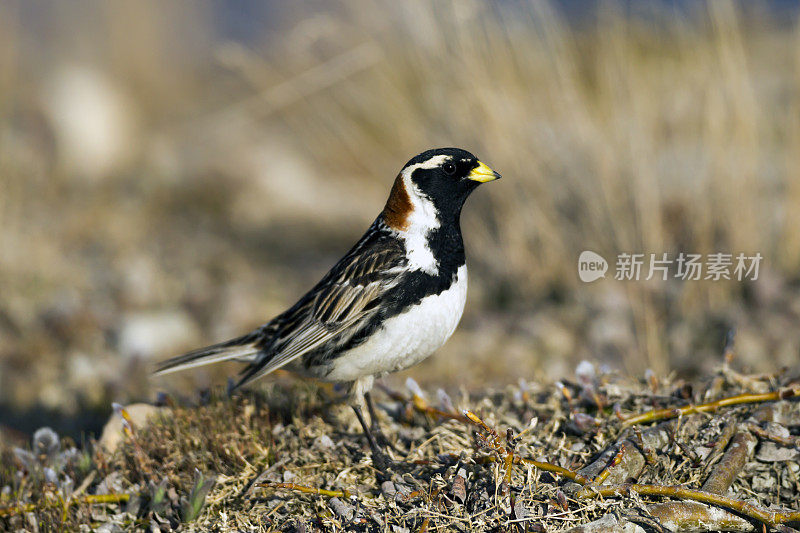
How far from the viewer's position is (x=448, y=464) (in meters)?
3.43

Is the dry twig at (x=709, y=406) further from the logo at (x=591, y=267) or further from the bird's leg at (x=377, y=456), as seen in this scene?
the logo at (x=591, y=267)

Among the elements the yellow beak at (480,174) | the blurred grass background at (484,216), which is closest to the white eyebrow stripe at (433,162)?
the yellow beak at (480,174)

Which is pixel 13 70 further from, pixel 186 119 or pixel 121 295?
pixel 121 295

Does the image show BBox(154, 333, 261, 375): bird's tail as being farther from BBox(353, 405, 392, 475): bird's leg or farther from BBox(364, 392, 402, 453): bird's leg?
BBox(353, 405, 392, 475): bird's leg

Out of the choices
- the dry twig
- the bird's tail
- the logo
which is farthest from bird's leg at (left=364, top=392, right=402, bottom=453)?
the logo

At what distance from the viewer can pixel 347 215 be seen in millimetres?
9422

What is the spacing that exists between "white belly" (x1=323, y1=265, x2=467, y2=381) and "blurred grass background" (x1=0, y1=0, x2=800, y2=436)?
6.25ft

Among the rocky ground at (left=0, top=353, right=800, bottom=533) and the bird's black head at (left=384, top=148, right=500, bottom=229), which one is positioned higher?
the bird's black head at (left=384, top=148, right=500, bottom=229)

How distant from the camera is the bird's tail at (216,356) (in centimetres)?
428

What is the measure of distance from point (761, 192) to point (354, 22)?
423 cm

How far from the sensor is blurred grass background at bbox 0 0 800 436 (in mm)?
6355

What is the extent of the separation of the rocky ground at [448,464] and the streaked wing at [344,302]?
13.9 inches

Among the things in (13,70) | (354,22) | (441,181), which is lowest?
(441,181)

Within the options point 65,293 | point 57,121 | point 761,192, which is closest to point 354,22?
point 65,293
